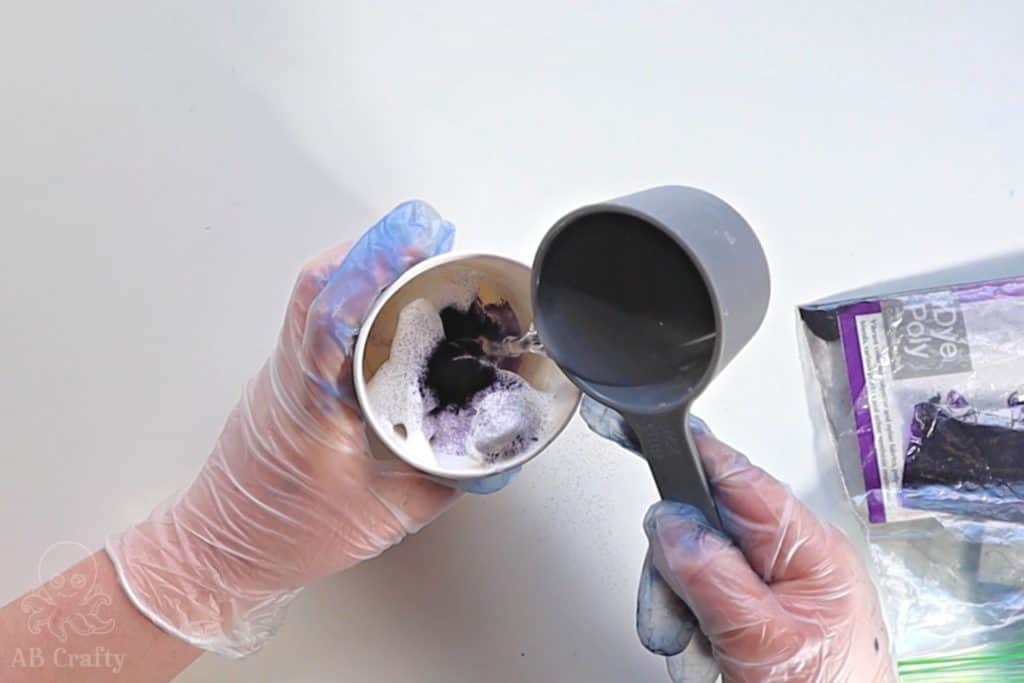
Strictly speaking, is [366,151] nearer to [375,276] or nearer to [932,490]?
[375,276]

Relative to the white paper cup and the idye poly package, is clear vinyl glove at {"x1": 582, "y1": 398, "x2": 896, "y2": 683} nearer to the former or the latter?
the white paper cup

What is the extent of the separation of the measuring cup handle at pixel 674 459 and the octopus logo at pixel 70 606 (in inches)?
19.0

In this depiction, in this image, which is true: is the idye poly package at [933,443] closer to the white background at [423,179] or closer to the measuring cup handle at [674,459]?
the white background at [423,179]

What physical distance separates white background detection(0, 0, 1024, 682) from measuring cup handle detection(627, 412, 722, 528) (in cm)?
22

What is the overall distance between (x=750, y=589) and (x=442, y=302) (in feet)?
0.99

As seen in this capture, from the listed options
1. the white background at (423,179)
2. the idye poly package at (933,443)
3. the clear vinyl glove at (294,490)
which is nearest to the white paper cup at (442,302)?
the clear vinyl glove at (294,490)

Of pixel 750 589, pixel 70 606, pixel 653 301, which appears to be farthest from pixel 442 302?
pixel 70 606

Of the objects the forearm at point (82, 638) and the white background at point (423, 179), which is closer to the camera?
the forearm at point (82, 638)

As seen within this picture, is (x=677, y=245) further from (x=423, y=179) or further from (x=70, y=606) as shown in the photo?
(x=70, y=606)

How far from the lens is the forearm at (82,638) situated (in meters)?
0.72

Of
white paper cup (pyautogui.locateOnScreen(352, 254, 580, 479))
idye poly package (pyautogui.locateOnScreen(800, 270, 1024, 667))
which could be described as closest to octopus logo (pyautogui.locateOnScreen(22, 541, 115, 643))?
white paper cup (pyautogui.locateOnScreen(352, 254, 580, 479))

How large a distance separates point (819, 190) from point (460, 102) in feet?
1.21

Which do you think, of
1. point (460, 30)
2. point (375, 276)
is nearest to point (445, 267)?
point (375, 276)

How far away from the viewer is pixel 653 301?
531 mm
